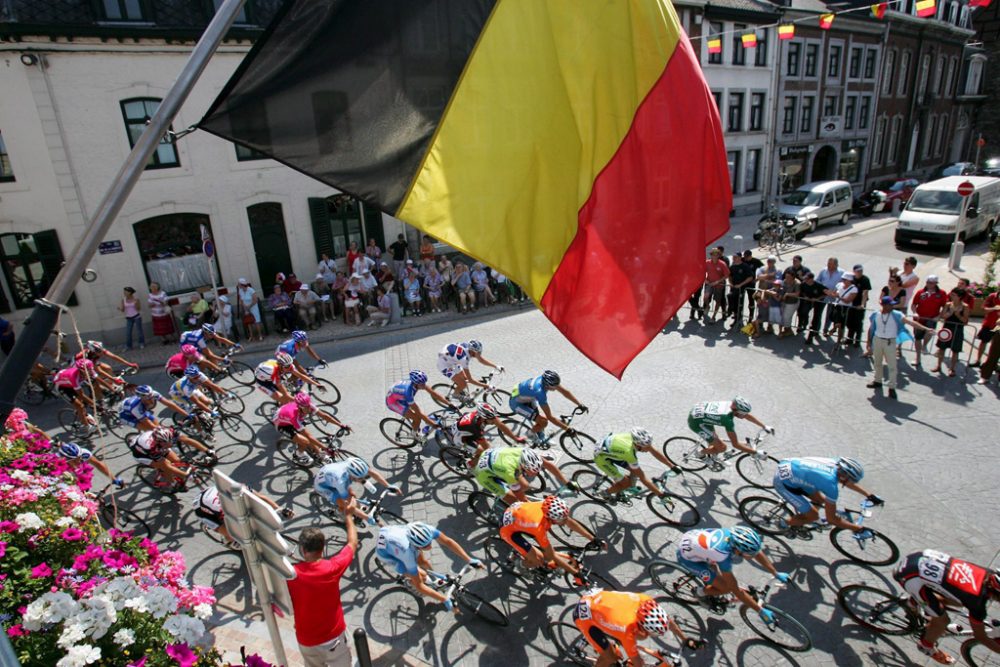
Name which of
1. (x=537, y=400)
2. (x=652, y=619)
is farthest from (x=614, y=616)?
(x=537, y=400)

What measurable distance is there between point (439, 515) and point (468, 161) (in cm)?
582

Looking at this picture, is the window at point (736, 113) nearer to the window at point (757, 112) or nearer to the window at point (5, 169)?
the window at point (757, 112)

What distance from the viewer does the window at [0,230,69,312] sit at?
52.3 feet

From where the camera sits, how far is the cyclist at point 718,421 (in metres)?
8.55

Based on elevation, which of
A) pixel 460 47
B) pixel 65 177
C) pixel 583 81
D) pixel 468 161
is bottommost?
pixel 65 177

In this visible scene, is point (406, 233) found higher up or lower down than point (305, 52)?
lower down

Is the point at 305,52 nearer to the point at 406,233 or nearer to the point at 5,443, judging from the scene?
the point at 5,443

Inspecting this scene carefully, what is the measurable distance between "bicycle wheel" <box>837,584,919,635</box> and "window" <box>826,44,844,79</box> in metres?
36.2

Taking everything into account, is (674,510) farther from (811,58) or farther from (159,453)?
(811,58)

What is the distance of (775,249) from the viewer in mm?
23156

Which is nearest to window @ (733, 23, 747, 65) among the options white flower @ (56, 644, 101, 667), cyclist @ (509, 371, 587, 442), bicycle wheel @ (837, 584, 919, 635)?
cyclist @ (509, 371, 587, 442)

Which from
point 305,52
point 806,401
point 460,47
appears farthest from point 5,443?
point 806,401

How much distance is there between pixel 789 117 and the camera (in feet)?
112

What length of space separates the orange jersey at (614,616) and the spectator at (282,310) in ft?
43.5
